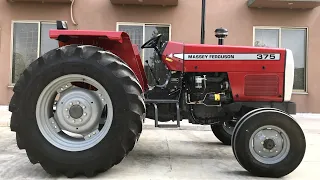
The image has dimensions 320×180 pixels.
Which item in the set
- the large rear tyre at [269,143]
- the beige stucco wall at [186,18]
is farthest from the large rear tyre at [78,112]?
the beige stucco wall at [186,18]

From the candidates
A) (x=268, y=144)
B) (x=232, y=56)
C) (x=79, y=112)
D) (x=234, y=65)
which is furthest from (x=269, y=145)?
(x=79, y=112)

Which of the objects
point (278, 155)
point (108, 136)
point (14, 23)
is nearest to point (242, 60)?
point (278, 155)

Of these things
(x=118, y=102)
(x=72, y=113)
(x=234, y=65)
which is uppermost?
(x=234, y=65)

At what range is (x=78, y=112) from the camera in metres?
4.36

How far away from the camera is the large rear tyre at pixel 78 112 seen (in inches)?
162

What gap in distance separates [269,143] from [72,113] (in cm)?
247

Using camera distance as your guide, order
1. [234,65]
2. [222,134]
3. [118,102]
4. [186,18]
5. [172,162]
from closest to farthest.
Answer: [118,102]
[234,65]
[172,162]
[222,134]
[186,18]

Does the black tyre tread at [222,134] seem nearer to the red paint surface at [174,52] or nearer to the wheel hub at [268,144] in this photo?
the red paint surface at [174,52]

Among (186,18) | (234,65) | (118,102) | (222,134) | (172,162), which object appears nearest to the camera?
(118,102)

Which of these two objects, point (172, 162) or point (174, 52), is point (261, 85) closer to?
point (174, 52)

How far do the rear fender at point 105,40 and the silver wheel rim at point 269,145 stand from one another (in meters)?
1.90

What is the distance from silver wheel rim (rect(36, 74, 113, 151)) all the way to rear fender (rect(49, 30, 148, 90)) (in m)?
0.61

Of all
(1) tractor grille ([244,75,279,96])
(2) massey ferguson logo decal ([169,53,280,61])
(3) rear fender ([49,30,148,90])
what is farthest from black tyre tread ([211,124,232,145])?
(3) rear fender ([49,30,148,90])

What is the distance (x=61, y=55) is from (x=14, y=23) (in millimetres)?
8828
